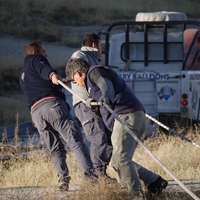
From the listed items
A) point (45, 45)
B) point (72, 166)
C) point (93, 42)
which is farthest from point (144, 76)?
point (45, 45)

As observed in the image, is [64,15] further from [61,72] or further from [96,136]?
[96,136]

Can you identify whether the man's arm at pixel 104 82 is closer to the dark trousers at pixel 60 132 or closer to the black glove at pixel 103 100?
→ the black glove at pixel 103 100

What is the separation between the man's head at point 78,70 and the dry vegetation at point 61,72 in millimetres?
934

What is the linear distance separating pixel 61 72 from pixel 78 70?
2010 centimetres

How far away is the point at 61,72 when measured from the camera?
2689 centimetres

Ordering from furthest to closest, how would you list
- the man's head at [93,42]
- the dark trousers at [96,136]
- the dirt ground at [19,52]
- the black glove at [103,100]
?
the dirt ground at [19,52] → the man's head at [93,42] → the dark trousers at [96,136] → the black glove at [103,100]

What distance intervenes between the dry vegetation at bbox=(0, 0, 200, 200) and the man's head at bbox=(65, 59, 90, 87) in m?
0.93

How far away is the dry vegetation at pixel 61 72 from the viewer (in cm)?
855

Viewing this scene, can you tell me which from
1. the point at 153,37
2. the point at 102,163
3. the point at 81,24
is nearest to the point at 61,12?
the point at 81,24

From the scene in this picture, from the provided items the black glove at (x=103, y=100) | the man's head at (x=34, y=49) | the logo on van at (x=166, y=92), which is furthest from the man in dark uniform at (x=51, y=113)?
the logo on van at (x=166, y=92)

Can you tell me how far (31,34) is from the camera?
35.4m

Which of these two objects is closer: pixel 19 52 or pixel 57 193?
pixel 57 193

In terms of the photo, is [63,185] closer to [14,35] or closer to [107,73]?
[107,73]

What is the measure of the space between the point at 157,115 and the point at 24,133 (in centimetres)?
229
